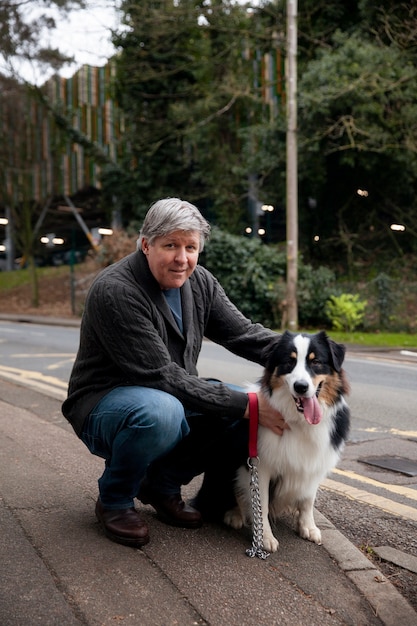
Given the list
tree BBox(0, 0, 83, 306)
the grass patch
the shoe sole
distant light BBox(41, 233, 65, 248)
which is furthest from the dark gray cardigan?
distant light BBox(41, 233, 65, 248)

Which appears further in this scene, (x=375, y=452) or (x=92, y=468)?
(x=375, y=452)

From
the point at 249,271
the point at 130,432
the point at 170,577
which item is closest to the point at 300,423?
the point at 130,432

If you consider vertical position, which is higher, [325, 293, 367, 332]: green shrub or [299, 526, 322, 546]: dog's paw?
[325, 293, 367, 332]: green shrub

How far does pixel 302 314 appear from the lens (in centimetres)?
1975

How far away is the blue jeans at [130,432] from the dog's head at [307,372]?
513 mm

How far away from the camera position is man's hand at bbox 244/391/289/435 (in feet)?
11.0

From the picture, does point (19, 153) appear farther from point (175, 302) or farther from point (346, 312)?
point (175, 302)

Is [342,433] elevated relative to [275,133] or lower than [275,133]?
lower

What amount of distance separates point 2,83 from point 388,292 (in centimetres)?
2475

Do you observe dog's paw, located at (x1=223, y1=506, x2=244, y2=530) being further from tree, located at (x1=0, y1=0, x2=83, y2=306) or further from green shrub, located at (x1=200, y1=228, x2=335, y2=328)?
tree, located at (x1=0, y1=0, x2=83, y2=306)

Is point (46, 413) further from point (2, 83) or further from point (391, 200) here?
point (2, 83)

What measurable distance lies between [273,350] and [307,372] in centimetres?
26

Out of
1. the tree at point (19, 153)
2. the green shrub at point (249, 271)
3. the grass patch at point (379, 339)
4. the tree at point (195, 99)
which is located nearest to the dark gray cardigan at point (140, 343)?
the grass patch at point (379, 339)

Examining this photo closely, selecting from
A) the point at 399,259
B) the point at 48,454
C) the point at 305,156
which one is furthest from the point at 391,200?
the point at 48,454
